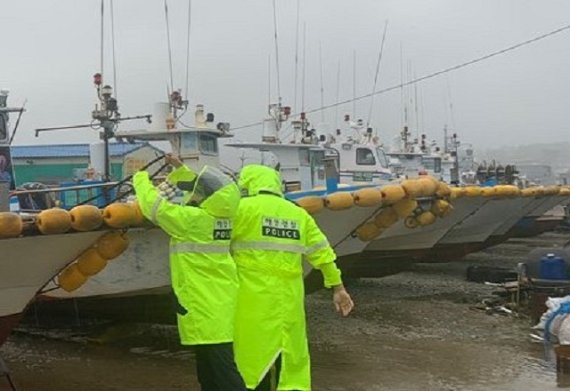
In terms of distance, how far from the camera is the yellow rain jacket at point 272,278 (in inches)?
152

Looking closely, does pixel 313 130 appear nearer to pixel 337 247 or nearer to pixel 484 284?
pixel 484 284

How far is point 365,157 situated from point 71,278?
9.92m

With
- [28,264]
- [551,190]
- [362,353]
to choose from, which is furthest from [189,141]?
[551,190]

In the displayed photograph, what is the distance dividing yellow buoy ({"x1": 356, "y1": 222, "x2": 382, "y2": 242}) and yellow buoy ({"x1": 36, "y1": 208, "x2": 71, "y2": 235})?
3.64 metres

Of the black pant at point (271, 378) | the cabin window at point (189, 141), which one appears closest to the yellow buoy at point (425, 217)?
the cabin window at point (189, 141)

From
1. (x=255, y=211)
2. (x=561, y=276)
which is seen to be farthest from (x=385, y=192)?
(x=255, y=211)

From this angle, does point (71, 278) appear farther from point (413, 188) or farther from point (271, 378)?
point (413, 188)

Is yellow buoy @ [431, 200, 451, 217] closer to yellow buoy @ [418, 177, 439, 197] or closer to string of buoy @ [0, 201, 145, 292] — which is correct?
yellow buoy @ [418, 177, 439, 197]

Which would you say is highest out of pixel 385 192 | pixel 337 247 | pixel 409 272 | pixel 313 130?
pixel 313 130

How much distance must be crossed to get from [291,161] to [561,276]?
509 centimetres

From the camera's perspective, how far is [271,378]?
157 inches

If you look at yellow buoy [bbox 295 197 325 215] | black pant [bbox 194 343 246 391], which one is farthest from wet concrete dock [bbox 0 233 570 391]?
black pant [bbox 194 343 246 391]

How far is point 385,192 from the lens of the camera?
7.12 meters

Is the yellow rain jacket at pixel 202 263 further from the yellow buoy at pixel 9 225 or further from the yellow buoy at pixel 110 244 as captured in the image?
the yellow buoy at pixel 110 244
